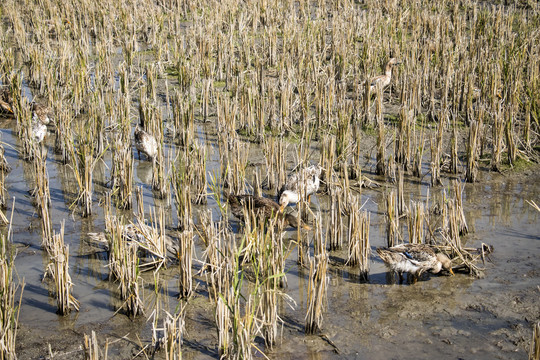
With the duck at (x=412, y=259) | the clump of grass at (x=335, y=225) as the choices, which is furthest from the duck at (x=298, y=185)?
the duck at (x=412, y=259)

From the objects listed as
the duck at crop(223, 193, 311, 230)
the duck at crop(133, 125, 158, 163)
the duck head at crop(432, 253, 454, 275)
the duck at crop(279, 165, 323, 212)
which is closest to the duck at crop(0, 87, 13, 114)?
the duck at crop(133, 125, 158, 163)

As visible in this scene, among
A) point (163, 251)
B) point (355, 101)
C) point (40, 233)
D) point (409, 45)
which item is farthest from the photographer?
point (409, 45)

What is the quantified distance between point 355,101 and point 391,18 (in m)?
5.66

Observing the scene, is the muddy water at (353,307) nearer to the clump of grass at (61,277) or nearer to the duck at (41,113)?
the clump of grass at (61,277)

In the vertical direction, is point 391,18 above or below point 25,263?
above

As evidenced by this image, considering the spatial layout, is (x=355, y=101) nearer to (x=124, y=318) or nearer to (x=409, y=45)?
(x=409, y=45)

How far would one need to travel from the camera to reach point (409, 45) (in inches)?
560

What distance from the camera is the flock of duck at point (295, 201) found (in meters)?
7.21

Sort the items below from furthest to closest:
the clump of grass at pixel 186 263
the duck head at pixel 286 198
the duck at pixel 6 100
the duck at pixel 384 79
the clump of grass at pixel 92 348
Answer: the duck at pixel 6 100 < the duck at pixel 384 79 < the duck head at pixel 286 198 < the clump of grass at pixel 186 263 < the clump of grass at pixel 92 348

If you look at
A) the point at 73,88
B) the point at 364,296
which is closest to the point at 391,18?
the point at 73,88

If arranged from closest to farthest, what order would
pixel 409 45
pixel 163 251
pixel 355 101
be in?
1. pixel 163 251
2. pixel 355 101
3. pixel 409 45

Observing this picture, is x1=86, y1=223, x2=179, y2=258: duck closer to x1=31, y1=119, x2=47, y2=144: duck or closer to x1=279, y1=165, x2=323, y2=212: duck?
x1=279, y1=165, x2=323, y2=212: duck

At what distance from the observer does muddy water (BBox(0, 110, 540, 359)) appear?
20.5 ft

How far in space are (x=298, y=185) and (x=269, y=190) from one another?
4.62 ft
